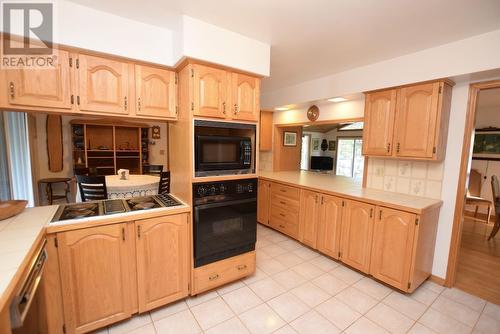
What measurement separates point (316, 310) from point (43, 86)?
8.91 feet

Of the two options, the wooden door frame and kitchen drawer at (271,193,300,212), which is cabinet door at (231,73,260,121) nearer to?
kitchen drawer at (271,193,300,212)

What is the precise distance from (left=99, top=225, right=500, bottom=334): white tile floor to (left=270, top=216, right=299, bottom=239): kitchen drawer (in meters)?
0.70

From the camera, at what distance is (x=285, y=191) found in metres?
3.22

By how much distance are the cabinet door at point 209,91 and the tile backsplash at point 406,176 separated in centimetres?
206

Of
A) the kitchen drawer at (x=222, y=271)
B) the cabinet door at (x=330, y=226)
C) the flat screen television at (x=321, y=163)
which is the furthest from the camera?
the flat screen television at (x=321, y=163)

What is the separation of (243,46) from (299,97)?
1540mm

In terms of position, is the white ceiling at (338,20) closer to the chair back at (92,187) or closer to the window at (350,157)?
the chair back at (92,187)

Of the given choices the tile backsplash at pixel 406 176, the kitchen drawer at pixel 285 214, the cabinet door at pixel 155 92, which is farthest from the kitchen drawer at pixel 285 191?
the cabinet door at pixel 155 92

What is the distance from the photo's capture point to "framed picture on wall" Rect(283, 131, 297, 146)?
418 cm

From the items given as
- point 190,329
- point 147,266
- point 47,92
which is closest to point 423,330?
point 190,329

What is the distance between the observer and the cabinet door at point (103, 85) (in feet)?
5.45

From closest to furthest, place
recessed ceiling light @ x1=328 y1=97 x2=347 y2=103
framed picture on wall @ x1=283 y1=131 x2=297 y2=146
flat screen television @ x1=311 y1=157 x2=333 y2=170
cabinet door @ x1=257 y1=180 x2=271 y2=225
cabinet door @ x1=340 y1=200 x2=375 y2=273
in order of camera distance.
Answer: cabinet door @ x1=340 y1=200 x2=375 y2=273 < recessed ceiling light @ x1=328 y1=97 x2=347 y2=103 < cabinet door @ x1=257 y1=180 x2=271 y2=225 < framed picture on wall @ x1=283 y1=131 x2=297 y2=146 < flat screen television @ x1=311 y1=157 x2=333 y2=170

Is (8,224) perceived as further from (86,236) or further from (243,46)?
(243,46)

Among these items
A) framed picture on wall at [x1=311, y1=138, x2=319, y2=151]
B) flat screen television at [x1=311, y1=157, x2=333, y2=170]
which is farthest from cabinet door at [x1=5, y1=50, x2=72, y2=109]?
framed picture on wall at [x1=311, y1=138, x2=319, y2=151]
